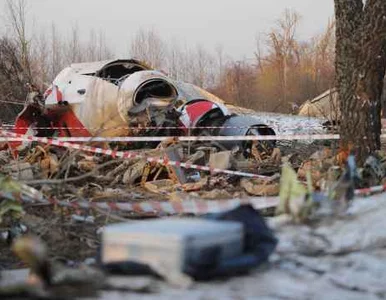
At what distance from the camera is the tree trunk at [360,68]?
7.39 m

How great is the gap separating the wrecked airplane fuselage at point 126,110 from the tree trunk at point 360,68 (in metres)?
3.95

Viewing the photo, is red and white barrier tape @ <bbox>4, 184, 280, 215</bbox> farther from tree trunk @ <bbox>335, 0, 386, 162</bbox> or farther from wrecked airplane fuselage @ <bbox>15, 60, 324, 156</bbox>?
wrecked airplane fuselage @ <bbox>15, 60, 324, 156</bbox>

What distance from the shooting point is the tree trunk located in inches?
291

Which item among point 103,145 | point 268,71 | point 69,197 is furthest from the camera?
point 268,71

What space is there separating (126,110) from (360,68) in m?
5.21

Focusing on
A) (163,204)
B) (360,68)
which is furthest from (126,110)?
(163,204)

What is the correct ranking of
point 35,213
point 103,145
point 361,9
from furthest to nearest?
1. point 103,145
2. point 361,9
3. point 35,213

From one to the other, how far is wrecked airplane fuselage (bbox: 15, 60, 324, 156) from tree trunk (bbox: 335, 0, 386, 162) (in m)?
3.95

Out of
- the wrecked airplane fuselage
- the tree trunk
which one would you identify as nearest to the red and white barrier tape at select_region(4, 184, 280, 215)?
the tree trunk

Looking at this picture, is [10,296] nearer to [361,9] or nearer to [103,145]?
[361,9]

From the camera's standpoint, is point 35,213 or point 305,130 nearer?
point 35,213

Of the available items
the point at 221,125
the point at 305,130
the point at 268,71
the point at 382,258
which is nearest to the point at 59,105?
the point at 221,125

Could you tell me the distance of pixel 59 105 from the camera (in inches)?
478

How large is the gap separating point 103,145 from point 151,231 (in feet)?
27.3
